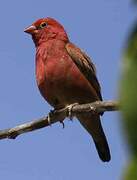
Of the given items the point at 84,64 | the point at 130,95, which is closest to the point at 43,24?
the point at 84,64

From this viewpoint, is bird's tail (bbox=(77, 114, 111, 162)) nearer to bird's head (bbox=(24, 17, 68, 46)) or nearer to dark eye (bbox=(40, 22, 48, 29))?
bird's head (bbox=(24, 17, 68, 46))

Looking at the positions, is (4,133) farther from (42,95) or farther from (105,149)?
(105,149)

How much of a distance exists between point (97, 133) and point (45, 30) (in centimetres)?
202

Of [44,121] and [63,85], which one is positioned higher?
[63,85]

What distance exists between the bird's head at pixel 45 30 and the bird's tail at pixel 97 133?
57.6 inches

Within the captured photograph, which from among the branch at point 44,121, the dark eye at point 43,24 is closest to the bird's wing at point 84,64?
the dark eye at point 43,24

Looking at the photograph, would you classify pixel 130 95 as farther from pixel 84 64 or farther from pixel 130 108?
pixel 84 64

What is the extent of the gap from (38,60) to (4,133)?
250cm

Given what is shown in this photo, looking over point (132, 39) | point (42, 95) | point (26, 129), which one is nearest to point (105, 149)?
point (42, 95)

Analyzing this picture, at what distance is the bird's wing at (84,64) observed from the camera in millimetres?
7414

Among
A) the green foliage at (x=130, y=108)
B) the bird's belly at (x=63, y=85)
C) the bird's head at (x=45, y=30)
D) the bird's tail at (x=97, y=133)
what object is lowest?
the green foliage at (x=130, y=108)

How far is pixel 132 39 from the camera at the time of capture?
2.13ft

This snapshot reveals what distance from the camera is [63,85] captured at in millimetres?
7094

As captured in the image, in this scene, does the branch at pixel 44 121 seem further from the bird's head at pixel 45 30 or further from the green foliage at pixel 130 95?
the green foliage at pixel 130 95
